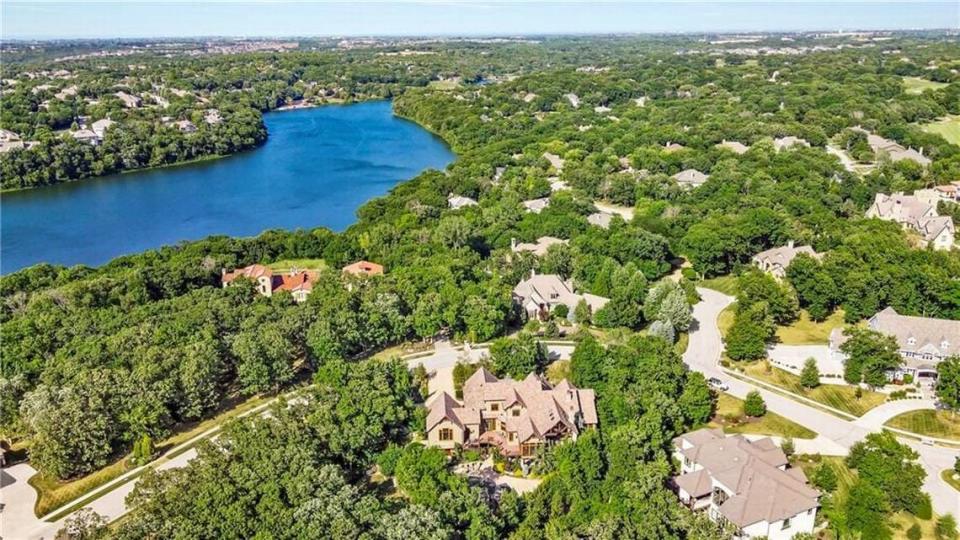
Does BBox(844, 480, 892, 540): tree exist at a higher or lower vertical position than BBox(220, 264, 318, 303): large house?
lower

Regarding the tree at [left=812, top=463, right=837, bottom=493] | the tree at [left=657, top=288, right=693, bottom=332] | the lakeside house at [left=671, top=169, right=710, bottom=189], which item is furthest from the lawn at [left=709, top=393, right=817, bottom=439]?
the lakeside house at [left=671, top=169, right=710, bottom=189]

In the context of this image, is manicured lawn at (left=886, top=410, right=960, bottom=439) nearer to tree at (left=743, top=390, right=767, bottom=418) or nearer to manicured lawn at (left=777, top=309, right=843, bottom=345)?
tree at (left=743, top=390, right=767, bottom=418)

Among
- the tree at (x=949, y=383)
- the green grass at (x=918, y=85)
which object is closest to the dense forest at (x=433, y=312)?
the tree at (x=949, y=383)

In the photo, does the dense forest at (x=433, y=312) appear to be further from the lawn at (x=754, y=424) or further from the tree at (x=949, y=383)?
the tree at (x=949, y=383)

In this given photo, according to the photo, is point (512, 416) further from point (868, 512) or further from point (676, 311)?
point (676, 311)

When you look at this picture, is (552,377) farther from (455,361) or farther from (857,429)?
(857,429)

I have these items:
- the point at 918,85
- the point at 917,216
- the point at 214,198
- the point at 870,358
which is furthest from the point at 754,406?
the point at 918,85
